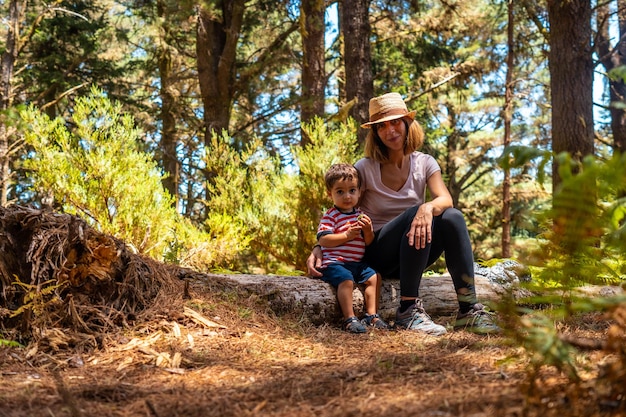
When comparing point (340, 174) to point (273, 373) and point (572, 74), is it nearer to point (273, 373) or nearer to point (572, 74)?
point (273, 373)

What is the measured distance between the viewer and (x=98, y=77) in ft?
44.9

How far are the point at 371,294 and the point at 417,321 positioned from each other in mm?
403

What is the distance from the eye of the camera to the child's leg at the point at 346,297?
3670mm

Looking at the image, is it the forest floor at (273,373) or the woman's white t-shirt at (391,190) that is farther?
the woman's white t-shirt at (391,190)

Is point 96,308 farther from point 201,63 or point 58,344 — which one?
point 201,63

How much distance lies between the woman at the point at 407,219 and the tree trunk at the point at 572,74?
361 centimetres

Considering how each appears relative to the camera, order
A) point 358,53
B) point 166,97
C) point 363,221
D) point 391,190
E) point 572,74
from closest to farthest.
→ 1. point 363,221
2. point 391,190
3. point 572,74
4. point 358,53
5. point 166,97

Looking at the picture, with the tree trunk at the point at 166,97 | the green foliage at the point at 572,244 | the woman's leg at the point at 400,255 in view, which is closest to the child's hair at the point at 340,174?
the woman's leg at the point at 400,255

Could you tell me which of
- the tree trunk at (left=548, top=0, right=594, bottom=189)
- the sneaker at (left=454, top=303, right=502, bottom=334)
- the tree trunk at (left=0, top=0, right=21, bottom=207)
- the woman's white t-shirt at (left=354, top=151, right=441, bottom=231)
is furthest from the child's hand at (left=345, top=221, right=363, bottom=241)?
the tree trunk at (left=0, top=0, right=21, bottom=207)

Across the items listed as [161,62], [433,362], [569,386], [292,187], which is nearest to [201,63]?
[161,62]

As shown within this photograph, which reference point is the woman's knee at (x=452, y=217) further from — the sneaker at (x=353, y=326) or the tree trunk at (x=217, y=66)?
the tree trunk at (x=217, y=66)

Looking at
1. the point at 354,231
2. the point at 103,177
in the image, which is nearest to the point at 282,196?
the point at 103,177

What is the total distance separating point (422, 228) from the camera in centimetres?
352

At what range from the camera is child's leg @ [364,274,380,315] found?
3822 millimetres
